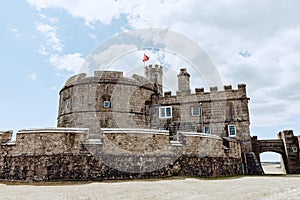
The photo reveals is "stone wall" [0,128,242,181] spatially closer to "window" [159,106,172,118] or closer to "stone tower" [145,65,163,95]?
"window" [159,106,172,118]

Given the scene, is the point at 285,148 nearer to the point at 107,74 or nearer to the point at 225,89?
the point at 225,89

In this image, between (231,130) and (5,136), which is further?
(231,130)

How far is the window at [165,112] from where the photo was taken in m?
24.7

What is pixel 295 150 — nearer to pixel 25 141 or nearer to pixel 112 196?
pixel 112 196

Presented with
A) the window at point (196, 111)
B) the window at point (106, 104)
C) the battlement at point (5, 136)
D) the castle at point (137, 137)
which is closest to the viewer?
the castle at point (137, 137)

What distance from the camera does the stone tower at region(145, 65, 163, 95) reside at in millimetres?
28516

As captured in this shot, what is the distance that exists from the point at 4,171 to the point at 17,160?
1.14 meters

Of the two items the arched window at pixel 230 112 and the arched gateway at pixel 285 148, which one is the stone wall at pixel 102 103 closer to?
the arched window at pixel 230 112

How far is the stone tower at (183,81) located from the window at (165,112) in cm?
217

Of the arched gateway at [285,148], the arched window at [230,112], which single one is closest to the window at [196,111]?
the arched window at [230,112]

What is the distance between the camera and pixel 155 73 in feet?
94.8

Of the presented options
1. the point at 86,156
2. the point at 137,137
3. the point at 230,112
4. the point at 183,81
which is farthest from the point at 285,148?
the point at 86,156

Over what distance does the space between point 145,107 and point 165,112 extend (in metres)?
2.05

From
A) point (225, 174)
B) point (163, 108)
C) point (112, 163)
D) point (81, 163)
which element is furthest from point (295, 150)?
point (81, 163)
